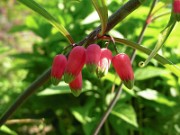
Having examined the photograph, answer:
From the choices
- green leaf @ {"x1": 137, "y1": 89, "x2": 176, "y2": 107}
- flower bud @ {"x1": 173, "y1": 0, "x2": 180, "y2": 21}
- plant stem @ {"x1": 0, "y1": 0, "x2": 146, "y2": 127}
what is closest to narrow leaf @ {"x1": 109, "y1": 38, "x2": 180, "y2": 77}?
plant stem @ {"x1": 0, "y1": 0, "x2": 146, "y2": 127}

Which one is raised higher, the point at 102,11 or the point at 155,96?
the point at 102,11

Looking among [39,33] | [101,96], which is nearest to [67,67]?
[101,96]

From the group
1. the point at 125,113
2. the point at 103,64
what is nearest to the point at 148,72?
the point at 125,113

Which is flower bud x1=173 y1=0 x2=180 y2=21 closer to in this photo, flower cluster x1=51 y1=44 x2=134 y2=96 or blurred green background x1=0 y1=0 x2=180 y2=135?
flower cluster x1=51 y1=44 x2=134 y2=96

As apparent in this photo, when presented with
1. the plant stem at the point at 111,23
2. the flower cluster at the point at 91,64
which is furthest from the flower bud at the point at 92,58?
the plant stem at the point at 111,23

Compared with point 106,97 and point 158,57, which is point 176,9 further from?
point 106,97
